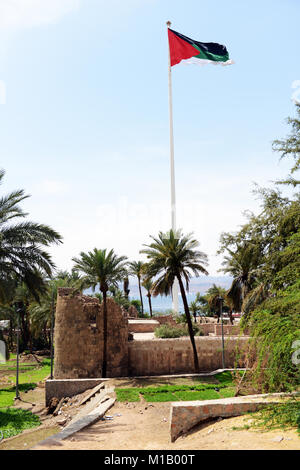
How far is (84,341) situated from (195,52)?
82.6ft

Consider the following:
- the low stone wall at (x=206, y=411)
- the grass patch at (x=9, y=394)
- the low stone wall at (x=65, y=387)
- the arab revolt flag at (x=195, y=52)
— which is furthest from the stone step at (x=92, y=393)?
the arab revolt flag at (x=195, y=52)

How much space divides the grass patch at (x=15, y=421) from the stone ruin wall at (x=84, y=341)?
347 centimetres

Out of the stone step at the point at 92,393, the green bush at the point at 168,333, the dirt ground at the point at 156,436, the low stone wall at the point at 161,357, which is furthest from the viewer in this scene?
the green bush at the point at 168,333

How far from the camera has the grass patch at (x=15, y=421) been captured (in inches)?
582

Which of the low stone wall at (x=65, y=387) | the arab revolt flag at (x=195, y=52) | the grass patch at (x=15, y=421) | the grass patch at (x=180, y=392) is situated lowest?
the grass patch at (x=15, y=421)

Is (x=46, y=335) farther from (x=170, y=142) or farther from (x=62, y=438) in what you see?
(x=62, y=438)

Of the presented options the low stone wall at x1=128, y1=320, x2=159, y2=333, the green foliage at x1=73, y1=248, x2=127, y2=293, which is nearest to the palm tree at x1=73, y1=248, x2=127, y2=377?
the green foliage at x1=73, y1=248, x2=127, y2=293

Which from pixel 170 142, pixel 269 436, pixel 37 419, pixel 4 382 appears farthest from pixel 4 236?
pixel 170 142

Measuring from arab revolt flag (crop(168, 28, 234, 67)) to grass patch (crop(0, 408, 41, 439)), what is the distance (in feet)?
93.3

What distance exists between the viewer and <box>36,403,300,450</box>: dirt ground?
6966 millimetres

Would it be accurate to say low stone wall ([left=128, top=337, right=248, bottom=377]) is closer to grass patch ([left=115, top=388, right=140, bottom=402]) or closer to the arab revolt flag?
grass patch ([left=115, top=388, right=140, bottom=402])

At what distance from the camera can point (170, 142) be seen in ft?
121

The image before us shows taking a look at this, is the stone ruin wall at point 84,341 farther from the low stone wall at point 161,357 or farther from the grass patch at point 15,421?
the grass patch at point 15,421
